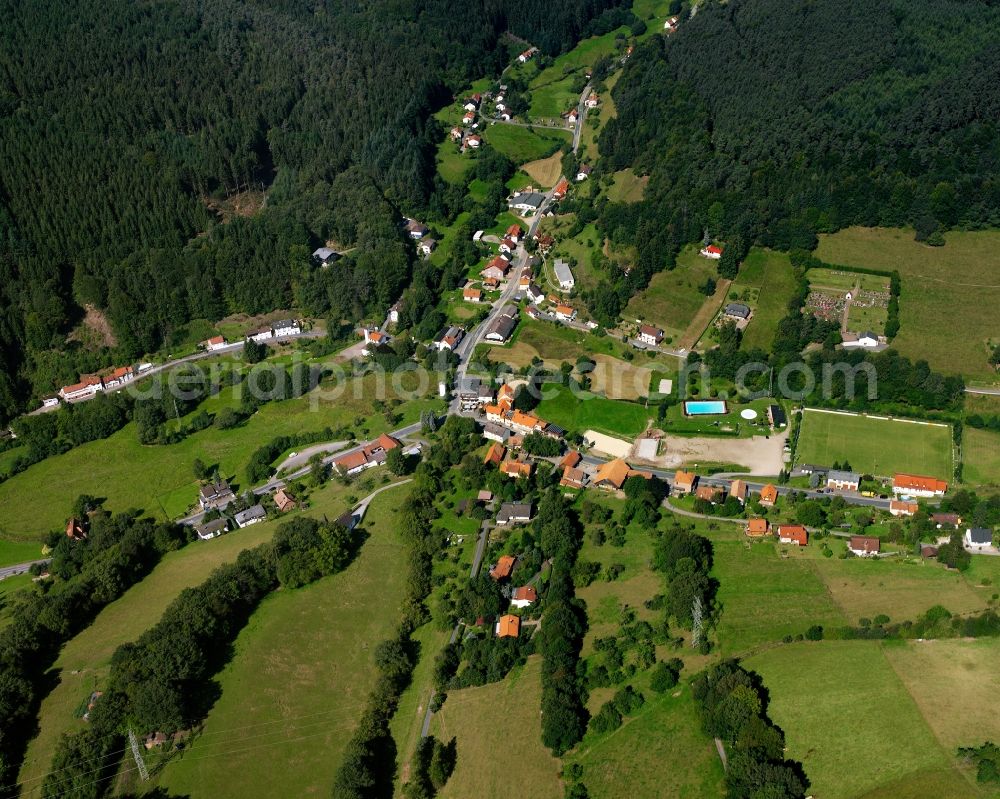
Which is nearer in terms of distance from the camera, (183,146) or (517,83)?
(183,146)

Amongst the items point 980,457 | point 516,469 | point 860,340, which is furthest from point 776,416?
point 516,469

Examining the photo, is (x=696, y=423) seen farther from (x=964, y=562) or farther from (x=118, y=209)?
(x=118, y=209)

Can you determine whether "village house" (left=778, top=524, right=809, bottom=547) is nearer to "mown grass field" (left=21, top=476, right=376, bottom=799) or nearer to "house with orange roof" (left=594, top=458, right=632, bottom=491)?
"house with orange roof" (left=594, top=458, right=632, bottom=491)

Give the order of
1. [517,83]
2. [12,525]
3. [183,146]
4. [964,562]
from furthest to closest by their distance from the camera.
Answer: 1. [517,83]
2. [183,146]
3. [12,525]
4. [964,562]

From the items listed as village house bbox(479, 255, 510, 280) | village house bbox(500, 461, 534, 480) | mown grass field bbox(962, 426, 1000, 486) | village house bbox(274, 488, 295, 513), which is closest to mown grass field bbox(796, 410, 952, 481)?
mown grass field bbox(962, 426, 1000, 486)

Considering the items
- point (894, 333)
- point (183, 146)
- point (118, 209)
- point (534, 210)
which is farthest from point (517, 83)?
point (894, 333)

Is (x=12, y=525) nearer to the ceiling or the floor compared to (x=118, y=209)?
nearer to the floor
